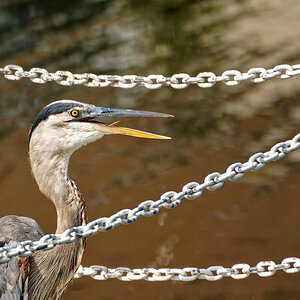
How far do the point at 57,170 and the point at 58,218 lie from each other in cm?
22

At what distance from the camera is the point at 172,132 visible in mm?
5242

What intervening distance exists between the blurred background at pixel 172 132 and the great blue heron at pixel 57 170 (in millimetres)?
836

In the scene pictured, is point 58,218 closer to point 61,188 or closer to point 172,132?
point 61,188

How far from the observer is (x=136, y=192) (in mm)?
4445

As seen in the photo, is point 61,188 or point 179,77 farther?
point 179,77

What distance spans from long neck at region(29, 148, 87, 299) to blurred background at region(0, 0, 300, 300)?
797 mm

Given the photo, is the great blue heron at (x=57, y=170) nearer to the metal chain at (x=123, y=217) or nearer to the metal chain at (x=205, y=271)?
the metal chain at (x=205, y=271)

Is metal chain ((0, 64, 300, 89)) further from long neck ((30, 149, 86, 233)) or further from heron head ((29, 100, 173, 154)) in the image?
long neck ((30, 149, 86, 233))

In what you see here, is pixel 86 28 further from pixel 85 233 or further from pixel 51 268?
pixel 85 233

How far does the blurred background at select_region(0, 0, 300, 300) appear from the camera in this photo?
381 centimetres

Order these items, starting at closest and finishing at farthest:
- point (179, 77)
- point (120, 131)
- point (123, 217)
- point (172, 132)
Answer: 1. point (123, 217)
2. point (120, 131)
3. point (179, 77)
4. point (172, 132)

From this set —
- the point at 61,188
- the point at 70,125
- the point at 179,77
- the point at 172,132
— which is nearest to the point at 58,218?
the point at 61,188

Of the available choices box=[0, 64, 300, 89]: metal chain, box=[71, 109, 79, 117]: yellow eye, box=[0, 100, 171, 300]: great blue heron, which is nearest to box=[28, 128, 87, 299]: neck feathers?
box=[0, 100, 171, 300]: great blue heron

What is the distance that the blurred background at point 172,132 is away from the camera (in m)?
3.81
